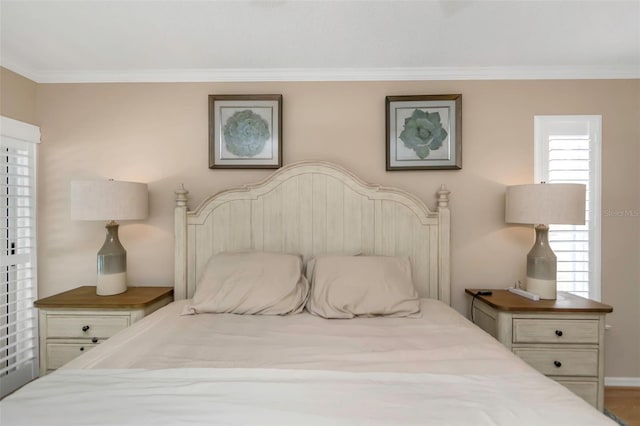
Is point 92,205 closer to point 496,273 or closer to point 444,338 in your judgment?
point 444,338

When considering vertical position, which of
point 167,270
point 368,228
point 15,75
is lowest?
point 167,270

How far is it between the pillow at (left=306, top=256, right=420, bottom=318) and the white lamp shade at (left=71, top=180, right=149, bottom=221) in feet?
4.34

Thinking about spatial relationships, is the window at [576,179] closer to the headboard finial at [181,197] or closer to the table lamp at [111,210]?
the headboard finial at [181,197]

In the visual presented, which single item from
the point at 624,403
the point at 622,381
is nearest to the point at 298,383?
the point at 624,403

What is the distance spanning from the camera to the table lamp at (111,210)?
199 cm

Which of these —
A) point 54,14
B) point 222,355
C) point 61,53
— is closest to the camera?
point 222,355

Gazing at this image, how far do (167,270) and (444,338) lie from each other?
2.01m

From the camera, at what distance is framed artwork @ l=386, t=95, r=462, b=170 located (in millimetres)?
2346

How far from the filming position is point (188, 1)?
5.25 feet

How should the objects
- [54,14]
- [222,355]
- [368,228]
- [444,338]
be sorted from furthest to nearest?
[368,228] < [54,14] < [444,338] < [222,355]

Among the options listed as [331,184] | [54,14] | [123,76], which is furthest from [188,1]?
[331,184]

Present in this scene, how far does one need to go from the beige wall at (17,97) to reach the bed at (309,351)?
1321 millimetres

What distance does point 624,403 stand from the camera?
212cm

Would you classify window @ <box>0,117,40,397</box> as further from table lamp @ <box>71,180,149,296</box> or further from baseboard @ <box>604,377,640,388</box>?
baseboard @ <box>604,377,640,388</box>
